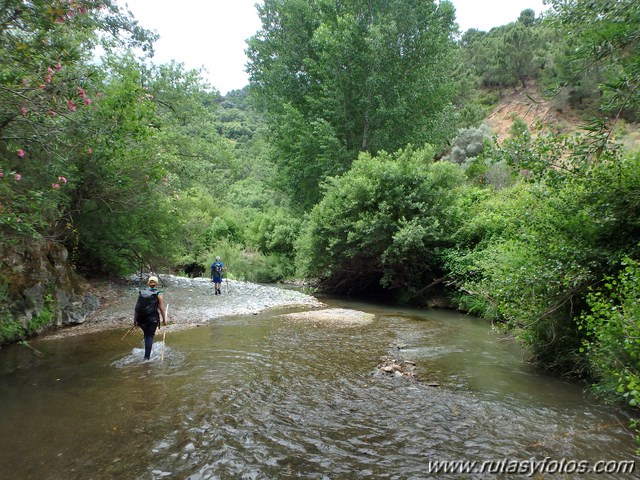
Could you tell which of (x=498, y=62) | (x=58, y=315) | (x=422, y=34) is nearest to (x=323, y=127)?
(x=422, y=34)

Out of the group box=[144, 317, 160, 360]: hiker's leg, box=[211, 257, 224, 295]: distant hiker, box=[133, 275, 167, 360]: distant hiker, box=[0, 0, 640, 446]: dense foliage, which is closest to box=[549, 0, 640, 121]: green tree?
box=[0, 0, 640, 446]: dense foliage

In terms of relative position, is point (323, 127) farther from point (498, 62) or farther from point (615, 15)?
point (498, 62)

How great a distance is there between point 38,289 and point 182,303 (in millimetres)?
5977

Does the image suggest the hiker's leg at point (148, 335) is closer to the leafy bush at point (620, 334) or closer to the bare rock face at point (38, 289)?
the bare rock face at point (38, 289)

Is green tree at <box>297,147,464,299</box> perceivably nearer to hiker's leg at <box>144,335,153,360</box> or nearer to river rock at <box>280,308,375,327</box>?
river rock at <box>280,308,375,327</box>

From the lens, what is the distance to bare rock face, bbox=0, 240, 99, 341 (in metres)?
10.1

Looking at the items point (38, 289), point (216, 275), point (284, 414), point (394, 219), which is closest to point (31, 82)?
point (284, 414)

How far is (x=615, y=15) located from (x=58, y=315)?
48.4ft

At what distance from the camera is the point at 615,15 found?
5.79 meters

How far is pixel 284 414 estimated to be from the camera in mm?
5930

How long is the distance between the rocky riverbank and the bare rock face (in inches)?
18.3

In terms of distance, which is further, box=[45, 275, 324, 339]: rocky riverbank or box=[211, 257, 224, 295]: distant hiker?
box=[211, 257, 224, 295]: distant hiker

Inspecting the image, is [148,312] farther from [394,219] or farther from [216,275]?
[394,219]

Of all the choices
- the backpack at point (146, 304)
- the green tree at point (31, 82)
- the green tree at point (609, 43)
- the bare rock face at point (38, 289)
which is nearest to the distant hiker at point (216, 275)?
the bare rock face at point (38, 289)
